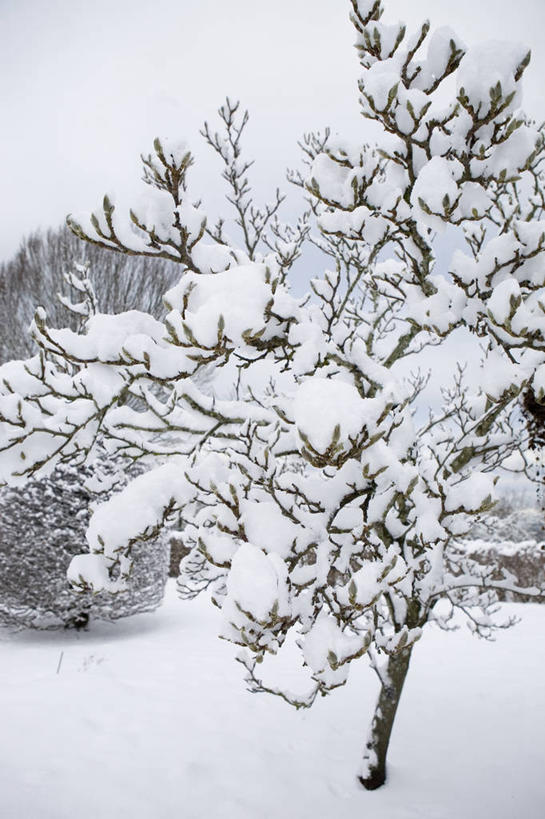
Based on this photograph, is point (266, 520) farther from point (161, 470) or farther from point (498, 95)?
point (498, 95)

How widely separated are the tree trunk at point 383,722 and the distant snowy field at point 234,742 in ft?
0.31

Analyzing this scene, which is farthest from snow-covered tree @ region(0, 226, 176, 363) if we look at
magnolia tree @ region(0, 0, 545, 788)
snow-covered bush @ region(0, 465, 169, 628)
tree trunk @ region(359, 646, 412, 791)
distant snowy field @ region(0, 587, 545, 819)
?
tree trunk @ region(359, 646, 412, 791)

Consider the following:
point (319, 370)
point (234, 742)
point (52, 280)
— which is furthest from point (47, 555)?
point (52, 280)

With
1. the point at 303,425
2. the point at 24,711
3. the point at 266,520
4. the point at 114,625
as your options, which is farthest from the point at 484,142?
the point at 114,625

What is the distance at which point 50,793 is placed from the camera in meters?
2.75

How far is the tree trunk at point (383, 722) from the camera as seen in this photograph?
294 cm

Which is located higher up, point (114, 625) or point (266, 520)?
point (266, 520)

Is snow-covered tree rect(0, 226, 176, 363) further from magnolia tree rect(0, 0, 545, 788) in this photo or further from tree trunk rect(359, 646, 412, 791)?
tree trunk rect(359, 646, 412, 791)

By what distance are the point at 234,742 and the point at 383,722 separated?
50.8 inches

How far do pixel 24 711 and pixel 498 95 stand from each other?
4.82 metres

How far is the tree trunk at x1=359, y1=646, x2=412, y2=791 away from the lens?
2.94 meters

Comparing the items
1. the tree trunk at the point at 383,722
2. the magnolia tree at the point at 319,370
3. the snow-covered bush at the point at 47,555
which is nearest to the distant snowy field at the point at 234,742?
the tree trunk at the point at 383,722

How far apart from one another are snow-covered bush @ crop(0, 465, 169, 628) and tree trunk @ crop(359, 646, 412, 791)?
4.11 metres

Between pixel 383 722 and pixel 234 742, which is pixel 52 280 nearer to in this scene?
pixel 234 742
